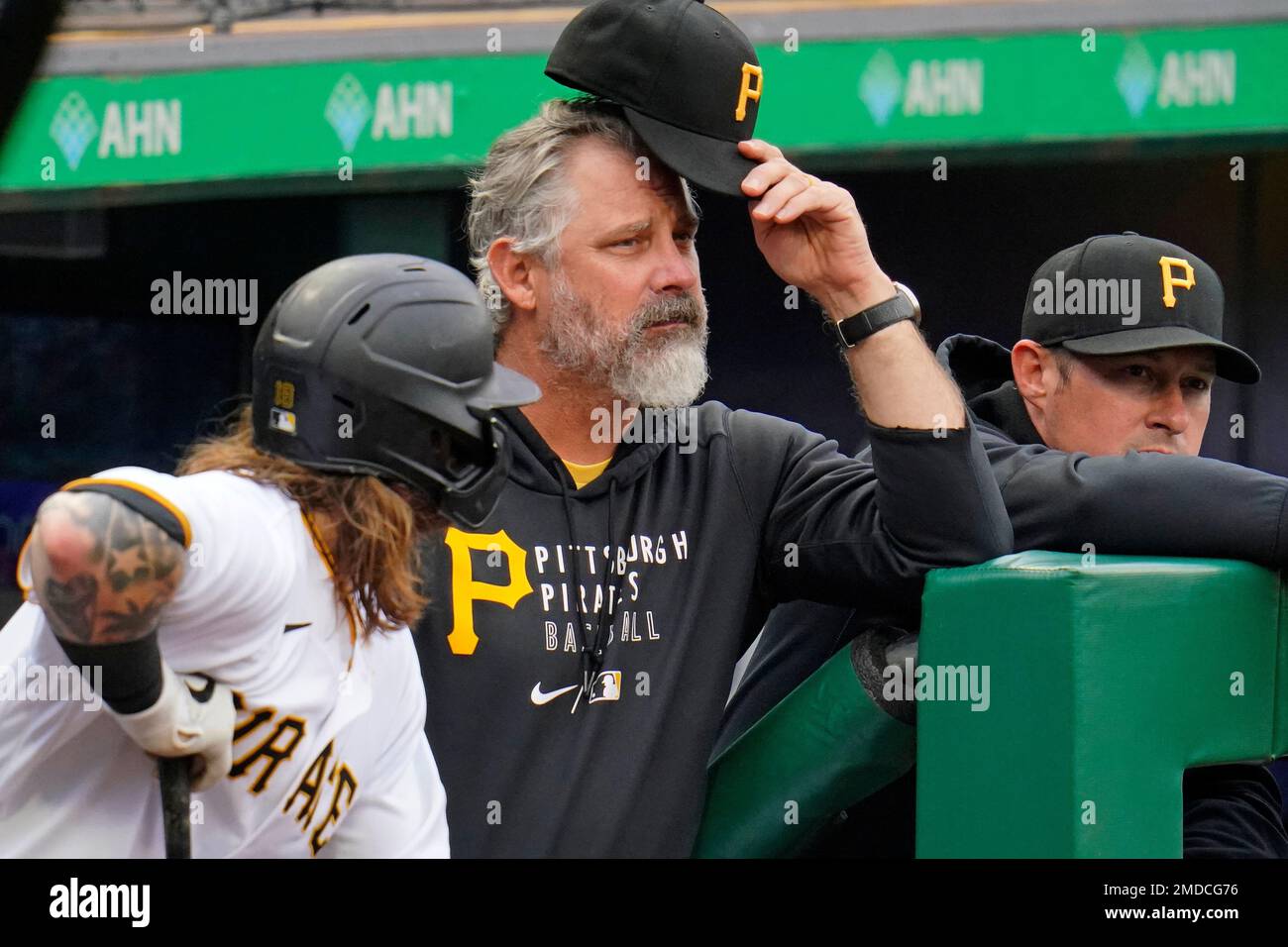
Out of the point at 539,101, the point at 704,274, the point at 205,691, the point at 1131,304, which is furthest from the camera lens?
the point at 704,274

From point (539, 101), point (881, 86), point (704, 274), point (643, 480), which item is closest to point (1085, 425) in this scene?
point (643, 480)

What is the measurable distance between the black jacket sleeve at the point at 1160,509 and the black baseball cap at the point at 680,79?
0.66m

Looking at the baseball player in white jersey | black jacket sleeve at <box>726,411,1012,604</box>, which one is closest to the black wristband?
the baseball player in white jersey

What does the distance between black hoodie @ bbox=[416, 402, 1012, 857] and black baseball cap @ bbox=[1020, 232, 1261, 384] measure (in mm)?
511

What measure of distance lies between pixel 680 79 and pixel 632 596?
2.54 feet

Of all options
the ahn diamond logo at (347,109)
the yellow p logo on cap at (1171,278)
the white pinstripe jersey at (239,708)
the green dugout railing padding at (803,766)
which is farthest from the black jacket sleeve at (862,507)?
the ahn diamond logo at (347,109)

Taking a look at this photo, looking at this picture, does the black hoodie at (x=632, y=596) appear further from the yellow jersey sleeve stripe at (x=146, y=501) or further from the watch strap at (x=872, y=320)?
the yellow jersey sleeve stripe at (x=146, y=501)

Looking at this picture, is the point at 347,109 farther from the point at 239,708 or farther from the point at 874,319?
the point at 239,708

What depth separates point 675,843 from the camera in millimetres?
2271

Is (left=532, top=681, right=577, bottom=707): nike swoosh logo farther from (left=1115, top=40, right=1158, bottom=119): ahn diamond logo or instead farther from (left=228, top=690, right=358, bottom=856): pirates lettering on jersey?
(left=1115, top=40, right=1158, bottom=119): ahn diamond logo

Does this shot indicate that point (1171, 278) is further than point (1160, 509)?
Yes

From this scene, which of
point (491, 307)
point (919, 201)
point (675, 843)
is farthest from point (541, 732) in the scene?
point (919, 201)

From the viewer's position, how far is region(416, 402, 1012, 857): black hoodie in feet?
7.30

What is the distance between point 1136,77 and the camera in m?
4.98
